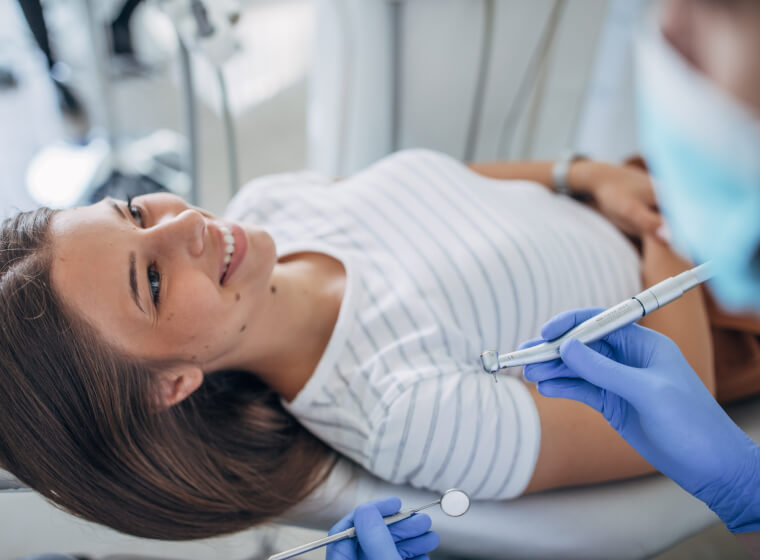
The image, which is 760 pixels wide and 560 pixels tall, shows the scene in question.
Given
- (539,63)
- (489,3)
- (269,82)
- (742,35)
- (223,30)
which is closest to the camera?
(742,35)

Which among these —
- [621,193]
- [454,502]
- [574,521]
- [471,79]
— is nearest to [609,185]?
[621,193]

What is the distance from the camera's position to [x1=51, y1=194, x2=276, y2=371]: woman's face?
0.69 meters

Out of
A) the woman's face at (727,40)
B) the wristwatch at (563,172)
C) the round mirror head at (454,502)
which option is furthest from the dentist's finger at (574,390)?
the wristwatch at (563,172)

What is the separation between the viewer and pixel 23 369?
676 mm

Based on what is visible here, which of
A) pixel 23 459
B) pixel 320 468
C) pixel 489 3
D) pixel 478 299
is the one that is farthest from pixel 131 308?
pixel 489 3

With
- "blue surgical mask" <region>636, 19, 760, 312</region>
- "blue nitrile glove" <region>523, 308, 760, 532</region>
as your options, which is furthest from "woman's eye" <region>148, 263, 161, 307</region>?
"blue surgical mask" <region>636, 19, 760, 312</region>

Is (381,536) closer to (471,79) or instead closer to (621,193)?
(621,193)

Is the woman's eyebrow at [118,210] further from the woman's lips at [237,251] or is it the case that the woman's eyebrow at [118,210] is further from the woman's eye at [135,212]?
the woman's lips at [237,251]

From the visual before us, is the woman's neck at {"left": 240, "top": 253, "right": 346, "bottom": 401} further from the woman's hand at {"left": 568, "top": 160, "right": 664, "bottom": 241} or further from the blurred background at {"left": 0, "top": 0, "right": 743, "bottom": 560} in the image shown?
the woman's hand at {"left": 568, "top": 160, "right": 664, "bottom": 241}

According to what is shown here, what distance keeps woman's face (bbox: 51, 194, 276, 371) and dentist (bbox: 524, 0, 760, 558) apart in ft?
1.31

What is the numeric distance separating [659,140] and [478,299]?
500 millimetres

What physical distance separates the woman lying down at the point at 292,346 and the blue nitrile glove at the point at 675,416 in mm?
188

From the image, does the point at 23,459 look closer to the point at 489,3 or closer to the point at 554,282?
the point at 554,282

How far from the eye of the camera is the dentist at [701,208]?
0.32 meters
